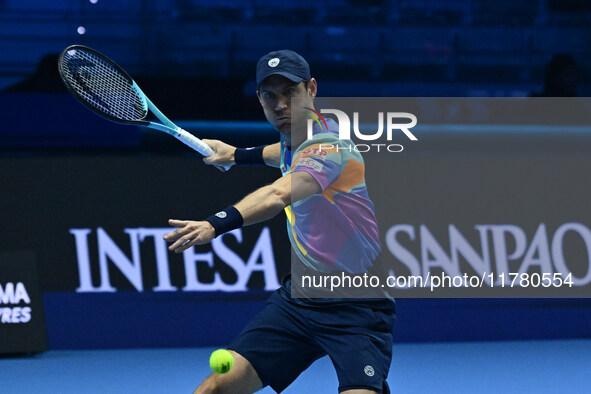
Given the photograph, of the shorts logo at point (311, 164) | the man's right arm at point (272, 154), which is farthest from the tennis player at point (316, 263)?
the man's right arm at point (272, 154)

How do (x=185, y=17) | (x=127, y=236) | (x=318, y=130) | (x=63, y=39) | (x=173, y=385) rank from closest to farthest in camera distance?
(x=318, y=130), (x=173, y=385), (x=127, y=236), (x=63, y=39), (x=185, y=17)

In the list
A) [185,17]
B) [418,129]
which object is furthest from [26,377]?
[185,17]

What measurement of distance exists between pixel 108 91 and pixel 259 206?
1.47 metres

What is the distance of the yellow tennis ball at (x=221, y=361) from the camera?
11.3ft

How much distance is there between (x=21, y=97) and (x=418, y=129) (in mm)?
3453

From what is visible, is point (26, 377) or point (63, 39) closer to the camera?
point (26, 377)

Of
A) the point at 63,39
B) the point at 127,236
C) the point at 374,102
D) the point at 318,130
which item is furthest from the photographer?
the point at 63,39

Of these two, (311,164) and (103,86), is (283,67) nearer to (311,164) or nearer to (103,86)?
(311,164)

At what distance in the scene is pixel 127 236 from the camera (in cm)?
651

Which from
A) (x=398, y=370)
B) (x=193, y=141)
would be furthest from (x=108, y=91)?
(x=398, y=370)

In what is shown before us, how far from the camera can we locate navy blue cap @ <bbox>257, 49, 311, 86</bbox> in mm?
3430

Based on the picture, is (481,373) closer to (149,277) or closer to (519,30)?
(149,277)

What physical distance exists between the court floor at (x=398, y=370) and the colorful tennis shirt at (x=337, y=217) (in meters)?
2.06

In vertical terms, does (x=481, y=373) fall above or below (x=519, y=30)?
below
